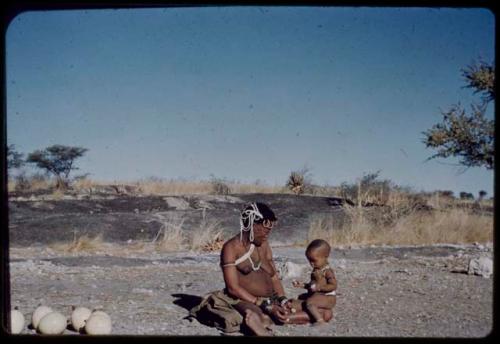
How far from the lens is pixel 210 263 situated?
25.9 ft

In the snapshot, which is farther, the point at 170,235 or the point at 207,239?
the point at 170,235

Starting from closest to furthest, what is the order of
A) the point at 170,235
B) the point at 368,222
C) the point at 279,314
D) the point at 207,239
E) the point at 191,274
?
the point at 279,314
the point at 191,274
the point at 207,239
the point at 170,235
the point at 368,222

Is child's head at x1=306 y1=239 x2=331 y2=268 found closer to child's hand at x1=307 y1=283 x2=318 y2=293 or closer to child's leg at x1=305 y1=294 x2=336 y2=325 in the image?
child's hand at x1=307 y1=283 x2=318 y2=293

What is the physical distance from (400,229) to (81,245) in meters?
4.37

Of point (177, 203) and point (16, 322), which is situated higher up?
point (177, 203)

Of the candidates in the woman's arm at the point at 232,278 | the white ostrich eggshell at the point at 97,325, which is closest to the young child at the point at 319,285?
the woman's arm at the point at 232,278

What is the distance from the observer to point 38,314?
5.26 metres

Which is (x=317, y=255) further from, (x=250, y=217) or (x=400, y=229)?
(x=400, y=229)

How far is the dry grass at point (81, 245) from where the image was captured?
26.1 ft

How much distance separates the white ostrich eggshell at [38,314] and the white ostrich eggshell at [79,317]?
253mm

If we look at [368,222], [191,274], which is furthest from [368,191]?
[191,274]

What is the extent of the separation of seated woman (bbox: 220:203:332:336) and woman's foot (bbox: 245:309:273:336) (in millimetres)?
20

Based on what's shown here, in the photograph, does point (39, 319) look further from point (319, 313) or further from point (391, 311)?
point (391, 311)

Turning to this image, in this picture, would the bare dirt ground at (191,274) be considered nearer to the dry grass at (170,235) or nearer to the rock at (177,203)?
the rock at (177,203)
